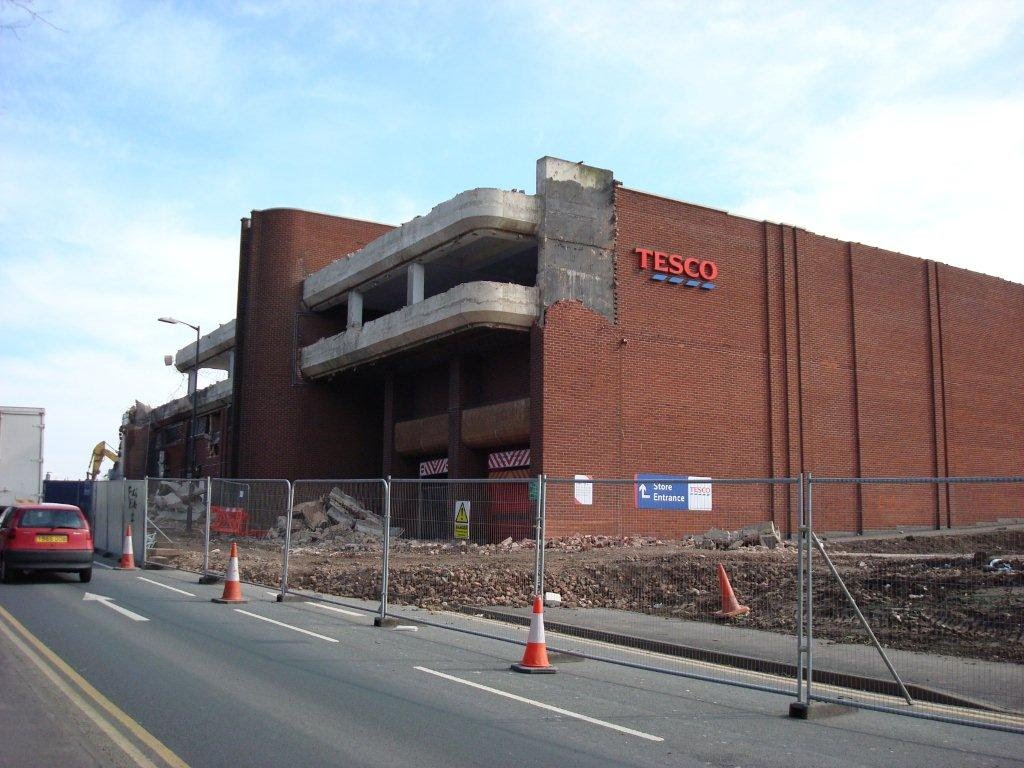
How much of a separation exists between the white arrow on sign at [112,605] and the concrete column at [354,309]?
19812 mm

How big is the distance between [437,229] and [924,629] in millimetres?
21022

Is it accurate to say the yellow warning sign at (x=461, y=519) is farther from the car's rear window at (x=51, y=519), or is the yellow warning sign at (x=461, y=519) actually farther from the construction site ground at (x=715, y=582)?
the car's rear window at (x=51, y=519)

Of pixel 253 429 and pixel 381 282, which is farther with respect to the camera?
pixel 253 429

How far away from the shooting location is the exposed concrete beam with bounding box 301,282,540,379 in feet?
91.6

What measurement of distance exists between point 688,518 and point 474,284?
1426 centimetres

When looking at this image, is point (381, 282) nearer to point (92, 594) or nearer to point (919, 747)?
point (92, 594)

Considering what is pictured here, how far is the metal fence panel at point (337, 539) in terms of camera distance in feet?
58.3

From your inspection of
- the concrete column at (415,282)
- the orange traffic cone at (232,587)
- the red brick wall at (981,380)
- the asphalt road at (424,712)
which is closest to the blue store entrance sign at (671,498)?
the asphalt road at (424,712)

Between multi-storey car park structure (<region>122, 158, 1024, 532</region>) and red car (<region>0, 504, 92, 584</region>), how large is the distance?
33.3 feet

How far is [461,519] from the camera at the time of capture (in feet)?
47.8

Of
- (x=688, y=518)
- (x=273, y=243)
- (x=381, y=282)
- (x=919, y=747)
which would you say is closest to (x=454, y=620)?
(x=688, y=518)

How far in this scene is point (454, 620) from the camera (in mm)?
14938

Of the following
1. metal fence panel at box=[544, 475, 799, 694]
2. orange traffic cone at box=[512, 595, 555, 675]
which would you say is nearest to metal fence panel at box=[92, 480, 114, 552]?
metal fence panel at box=[544, 475, 799, 694]

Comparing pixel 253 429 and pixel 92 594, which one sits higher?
pixel 253 429
